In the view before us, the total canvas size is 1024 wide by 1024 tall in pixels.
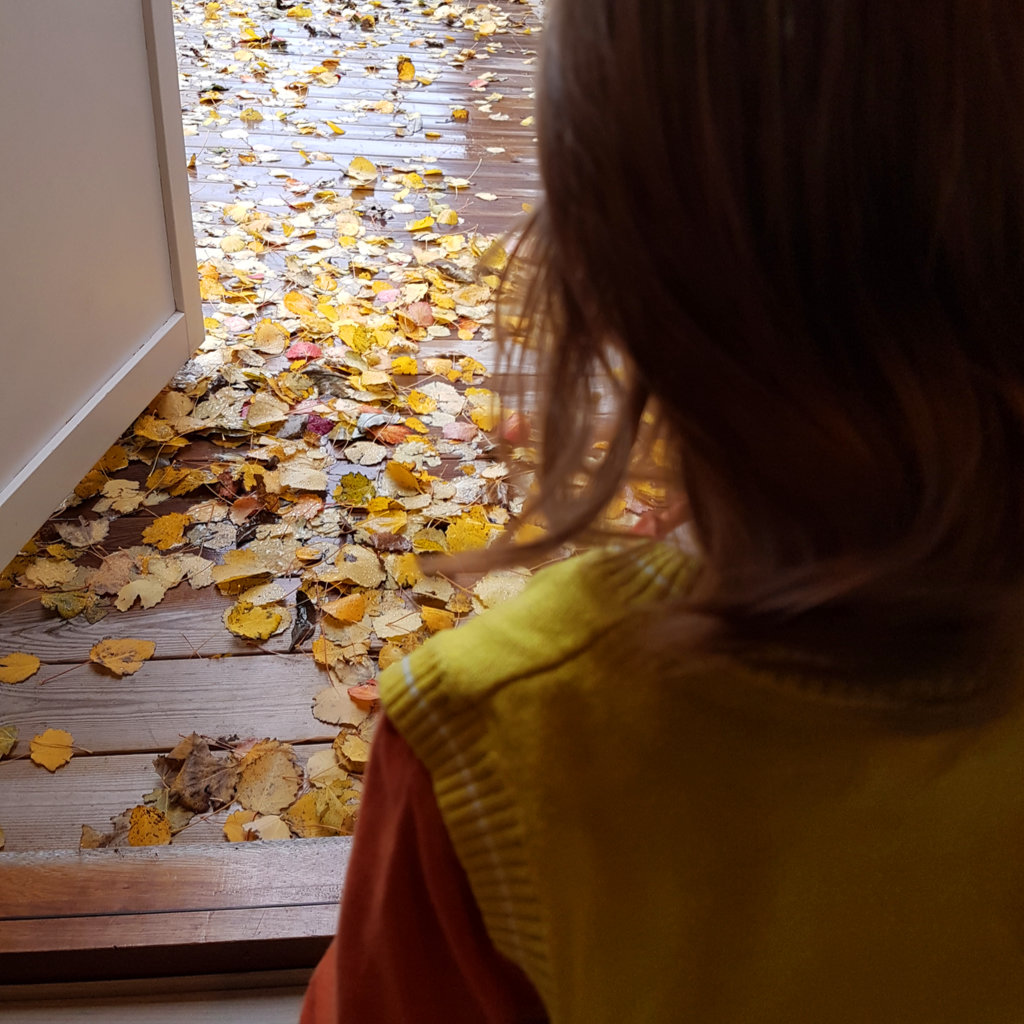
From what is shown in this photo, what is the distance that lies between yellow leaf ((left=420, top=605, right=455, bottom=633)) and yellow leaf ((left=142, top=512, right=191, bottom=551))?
1.44 ft

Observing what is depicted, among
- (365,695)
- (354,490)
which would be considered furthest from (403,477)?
(365,695)

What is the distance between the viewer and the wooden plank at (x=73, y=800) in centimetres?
113

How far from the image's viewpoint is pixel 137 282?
166 cm

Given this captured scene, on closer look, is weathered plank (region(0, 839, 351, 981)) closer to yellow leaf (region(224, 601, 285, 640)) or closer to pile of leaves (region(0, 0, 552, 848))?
pile of leaves (region(0, 0, 552, 848))

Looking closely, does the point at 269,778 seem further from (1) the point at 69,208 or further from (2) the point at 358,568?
(1) the point at 69,208

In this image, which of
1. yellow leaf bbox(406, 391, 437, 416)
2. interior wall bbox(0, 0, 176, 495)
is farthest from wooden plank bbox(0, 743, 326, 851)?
yellow leaf bbox(406, 391, 437, 416)

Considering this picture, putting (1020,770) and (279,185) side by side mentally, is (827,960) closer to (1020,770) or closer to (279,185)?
(1020,770)

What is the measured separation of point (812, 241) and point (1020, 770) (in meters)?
0.30

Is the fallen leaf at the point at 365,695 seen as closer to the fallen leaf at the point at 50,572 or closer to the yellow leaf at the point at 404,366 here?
the fallen leaf at the point at 50,572

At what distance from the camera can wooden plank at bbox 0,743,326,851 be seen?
1.13 m

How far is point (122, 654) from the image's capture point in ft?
4.34

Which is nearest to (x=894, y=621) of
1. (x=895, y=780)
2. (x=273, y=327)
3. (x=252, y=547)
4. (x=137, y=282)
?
(x=895, y=780)

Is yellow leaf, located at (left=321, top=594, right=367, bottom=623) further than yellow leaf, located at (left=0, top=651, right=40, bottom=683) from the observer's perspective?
Yes

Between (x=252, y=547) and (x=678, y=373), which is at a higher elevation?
(x=678, y=373)
